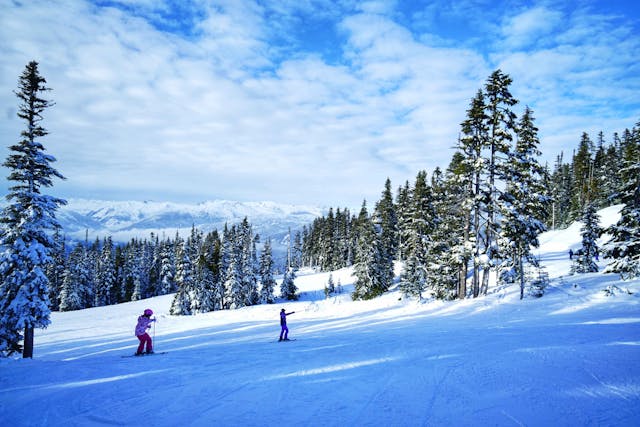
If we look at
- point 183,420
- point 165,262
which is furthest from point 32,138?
point 165,262

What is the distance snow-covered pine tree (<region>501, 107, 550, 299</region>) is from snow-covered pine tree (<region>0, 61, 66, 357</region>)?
28.6 meters

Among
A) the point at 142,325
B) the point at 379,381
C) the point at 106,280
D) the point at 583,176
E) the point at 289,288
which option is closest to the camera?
the point at 379,381

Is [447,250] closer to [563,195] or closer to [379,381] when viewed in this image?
[379,381]

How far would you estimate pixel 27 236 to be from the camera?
18406mm

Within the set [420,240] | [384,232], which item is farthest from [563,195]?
[420,240]

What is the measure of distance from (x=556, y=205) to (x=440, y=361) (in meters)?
81.7

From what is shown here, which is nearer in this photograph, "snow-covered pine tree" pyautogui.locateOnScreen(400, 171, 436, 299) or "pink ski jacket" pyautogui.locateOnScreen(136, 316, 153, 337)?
"pink ski jacket" pyautogui.locateOnScreen(136, 316, 153, 337)

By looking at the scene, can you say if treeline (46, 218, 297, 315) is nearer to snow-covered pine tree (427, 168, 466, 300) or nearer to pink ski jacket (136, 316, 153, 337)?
pink ski jacket (136, 316, 153, 337)

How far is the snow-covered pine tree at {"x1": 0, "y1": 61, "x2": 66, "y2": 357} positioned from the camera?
1788 cm

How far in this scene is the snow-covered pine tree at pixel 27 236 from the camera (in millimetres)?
17875

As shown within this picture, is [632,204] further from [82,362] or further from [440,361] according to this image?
Answer: [82,362]

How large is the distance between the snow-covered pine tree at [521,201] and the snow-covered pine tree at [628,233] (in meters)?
4.26

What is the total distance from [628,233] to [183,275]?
5592 cm

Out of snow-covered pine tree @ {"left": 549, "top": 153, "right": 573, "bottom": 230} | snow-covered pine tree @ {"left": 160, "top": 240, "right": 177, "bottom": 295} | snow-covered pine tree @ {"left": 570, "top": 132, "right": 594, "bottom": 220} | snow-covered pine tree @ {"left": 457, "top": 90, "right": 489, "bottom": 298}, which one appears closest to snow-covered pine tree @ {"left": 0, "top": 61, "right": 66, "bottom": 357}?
snow-covered pine tree @ {"left": 457, "top": 90, "right": 489, "bottom": 298}
